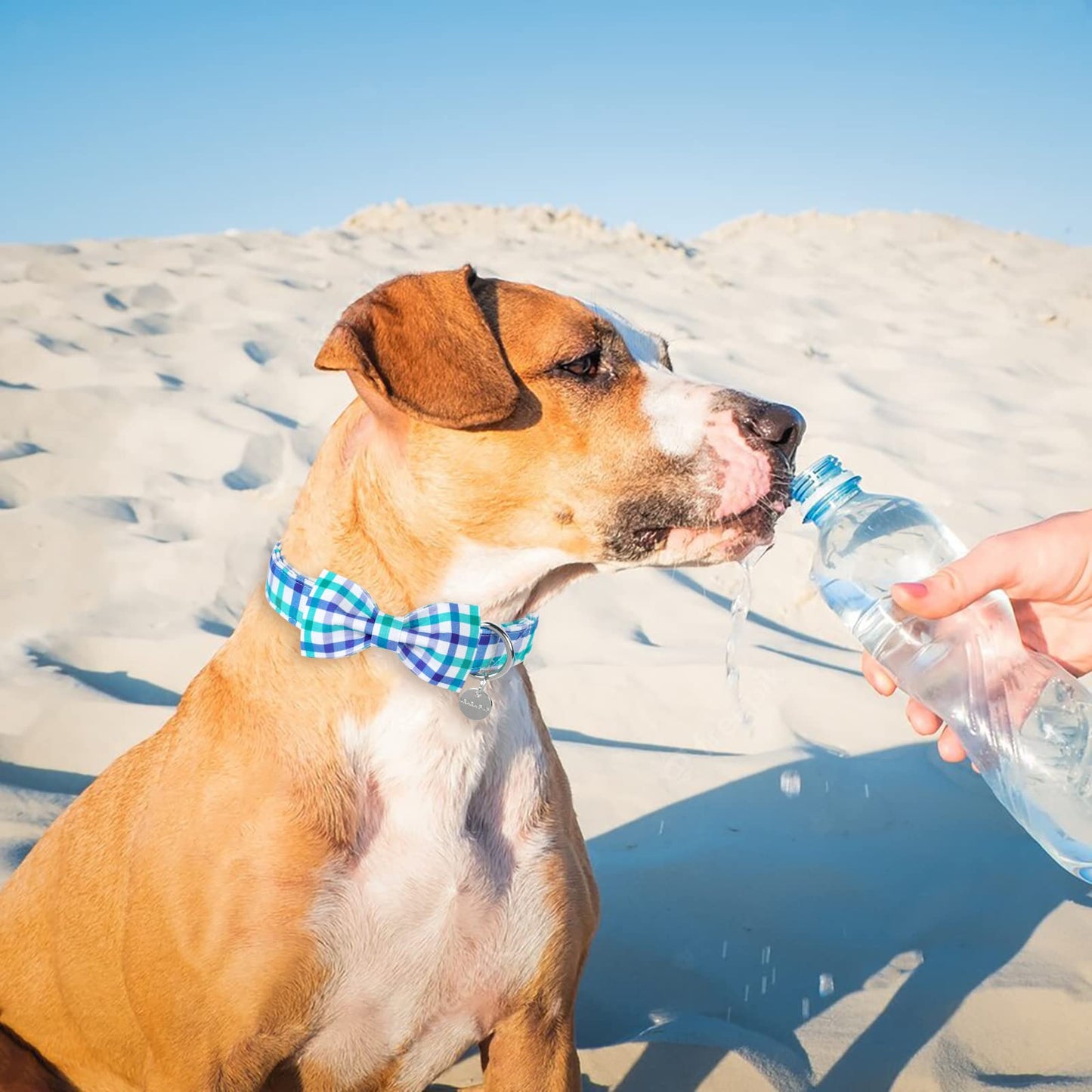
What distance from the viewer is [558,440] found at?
2.50m

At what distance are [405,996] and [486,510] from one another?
1075 mm

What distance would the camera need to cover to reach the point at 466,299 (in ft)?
8.01

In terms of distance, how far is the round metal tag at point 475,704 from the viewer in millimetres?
2441

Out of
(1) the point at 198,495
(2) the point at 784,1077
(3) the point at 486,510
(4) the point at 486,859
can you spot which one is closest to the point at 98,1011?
(4) the point at 486,859

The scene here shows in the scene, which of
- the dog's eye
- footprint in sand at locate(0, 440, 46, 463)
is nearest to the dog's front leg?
the dog's eye

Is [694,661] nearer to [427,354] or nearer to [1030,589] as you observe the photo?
[1030,589]

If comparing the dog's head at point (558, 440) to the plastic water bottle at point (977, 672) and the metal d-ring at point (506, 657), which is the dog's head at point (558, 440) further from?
the plastic water bottle at point (977, 672)

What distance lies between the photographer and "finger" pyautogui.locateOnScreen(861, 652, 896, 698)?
320cm

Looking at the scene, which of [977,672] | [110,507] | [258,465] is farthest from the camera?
[258,465]

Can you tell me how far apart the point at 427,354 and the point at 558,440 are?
0.37 metres

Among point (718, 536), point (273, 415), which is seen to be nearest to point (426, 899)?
point (718, 536)

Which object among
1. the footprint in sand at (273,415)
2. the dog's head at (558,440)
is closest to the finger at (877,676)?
the dog's head at (558,440)

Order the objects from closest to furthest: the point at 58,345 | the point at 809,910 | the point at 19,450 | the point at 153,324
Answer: the point at 809,910 → the point at 19,450 → the point at 58,345 → the point at 153,324

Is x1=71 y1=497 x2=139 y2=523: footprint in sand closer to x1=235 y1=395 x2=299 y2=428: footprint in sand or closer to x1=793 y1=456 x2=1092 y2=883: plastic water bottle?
x1=235 y1=395 x2=299 y2=428: footprint in sand
